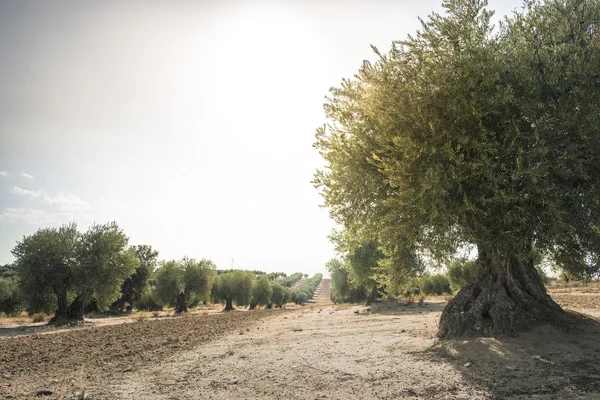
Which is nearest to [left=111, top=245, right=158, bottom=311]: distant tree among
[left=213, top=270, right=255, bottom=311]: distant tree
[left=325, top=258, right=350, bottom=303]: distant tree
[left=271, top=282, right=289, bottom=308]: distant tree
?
[left=213, top=270, right=255, bottom=311]: distant tree

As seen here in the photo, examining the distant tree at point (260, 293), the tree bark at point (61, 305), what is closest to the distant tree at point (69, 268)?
the tree bark at point (61, 305)

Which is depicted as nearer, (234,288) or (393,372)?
(393,372)

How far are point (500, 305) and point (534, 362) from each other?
3.33 metres

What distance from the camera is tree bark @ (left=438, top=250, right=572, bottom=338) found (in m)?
11.4

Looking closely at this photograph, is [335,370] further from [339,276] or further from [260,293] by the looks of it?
[260,293]

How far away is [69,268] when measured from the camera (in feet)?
128

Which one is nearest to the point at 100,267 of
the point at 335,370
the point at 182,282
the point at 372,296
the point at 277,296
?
the point at 182,282

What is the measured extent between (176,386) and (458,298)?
439 inches

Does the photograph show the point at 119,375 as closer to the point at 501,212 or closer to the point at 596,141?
the point at 501,212

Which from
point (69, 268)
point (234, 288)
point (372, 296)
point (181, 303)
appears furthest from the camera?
point (234, 288)

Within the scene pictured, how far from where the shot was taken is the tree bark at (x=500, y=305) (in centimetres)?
1145

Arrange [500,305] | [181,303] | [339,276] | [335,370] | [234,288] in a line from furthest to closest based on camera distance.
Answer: [234,288], [339,276], [181,303], [500,305], [335,370]

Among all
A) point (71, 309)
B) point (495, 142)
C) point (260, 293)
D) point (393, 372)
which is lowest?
point (260, 293)

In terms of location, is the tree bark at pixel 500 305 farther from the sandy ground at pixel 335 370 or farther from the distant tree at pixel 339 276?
the distant tree at pixel 339 276
